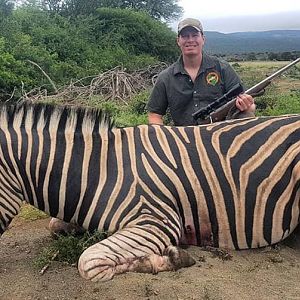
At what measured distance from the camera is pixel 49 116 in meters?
3.65

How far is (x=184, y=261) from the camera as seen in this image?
3.27 m

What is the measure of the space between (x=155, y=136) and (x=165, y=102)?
177 centimetres

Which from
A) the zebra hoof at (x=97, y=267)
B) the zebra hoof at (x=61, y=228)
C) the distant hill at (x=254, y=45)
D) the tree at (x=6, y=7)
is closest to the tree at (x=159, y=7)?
the distant hill at (x=254, y=45)

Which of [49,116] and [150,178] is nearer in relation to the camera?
[150,178]

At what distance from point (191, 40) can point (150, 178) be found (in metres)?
2.11

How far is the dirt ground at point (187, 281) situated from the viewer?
293 centimetres

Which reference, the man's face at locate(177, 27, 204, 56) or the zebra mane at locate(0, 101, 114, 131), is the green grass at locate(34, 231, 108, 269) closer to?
the zebra mane at locate(0, 101, 114, 131)

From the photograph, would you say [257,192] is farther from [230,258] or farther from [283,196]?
[230,258]

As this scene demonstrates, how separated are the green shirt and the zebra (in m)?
1.56

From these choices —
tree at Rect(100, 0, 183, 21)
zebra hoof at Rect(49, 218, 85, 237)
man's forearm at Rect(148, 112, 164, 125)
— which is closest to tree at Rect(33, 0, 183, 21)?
tree at Rect(100, 0, 183, 21)

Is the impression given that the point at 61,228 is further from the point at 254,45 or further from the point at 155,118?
the point at 254,45

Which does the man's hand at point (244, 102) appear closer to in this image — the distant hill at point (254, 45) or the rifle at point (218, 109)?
the rifle at point (218, 109)

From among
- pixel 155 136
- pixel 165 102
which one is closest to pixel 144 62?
pixel 165 102

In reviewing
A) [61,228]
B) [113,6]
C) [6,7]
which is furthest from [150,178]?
[113,6]
